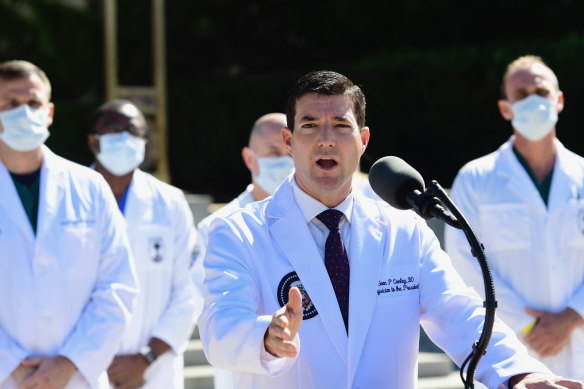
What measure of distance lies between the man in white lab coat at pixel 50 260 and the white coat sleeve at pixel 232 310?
160 cm

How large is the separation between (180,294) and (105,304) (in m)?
1.21

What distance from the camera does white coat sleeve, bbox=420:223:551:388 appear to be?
2938mm

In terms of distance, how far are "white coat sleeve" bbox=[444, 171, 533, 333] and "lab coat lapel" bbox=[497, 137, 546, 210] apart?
0.20 metres

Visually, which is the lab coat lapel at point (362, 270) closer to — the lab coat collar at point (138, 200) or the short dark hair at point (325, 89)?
the short dark hair at point (325, 89)

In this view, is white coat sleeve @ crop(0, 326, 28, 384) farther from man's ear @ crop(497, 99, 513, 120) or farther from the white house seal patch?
man's ear @ crop(497, 99, 513, 120)

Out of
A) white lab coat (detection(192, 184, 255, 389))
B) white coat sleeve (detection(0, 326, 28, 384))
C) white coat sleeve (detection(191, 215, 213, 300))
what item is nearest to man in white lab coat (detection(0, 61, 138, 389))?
white coat sleeve (detection(0, 326, 28, 384))

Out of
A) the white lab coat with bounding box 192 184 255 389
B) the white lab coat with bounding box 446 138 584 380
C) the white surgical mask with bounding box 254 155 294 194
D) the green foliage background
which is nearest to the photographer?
the white lab coat with bounding box 192 184 255 389

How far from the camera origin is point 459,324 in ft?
10.3

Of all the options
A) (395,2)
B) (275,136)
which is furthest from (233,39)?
(275,136)

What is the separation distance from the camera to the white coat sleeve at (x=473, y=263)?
5355 millimetres

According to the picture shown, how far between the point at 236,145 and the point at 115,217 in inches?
487

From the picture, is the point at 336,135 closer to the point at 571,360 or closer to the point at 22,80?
Answer: the point at 22,80

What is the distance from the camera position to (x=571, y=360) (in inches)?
213

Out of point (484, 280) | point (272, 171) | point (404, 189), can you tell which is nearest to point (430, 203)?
point (404, 189)
